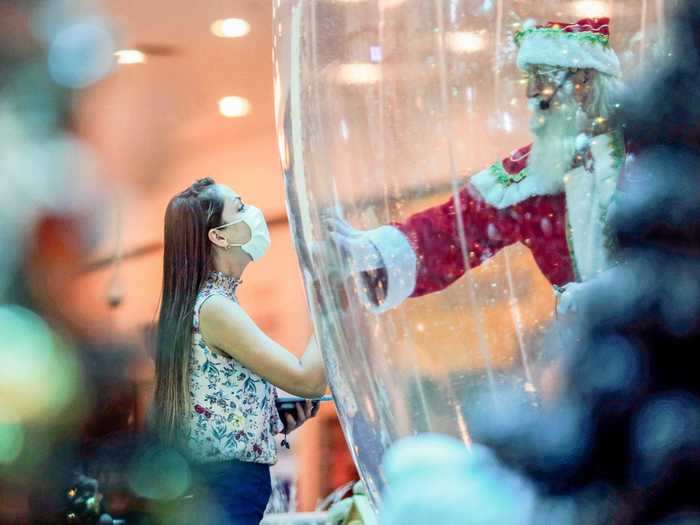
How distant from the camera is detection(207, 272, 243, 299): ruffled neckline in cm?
122

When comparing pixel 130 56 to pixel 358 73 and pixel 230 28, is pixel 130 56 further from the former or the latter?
pixel 358 73

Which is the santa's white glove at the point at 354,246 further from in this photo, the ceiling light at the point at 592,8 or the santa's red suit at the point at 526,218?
the ceiling light at the point at 592,8

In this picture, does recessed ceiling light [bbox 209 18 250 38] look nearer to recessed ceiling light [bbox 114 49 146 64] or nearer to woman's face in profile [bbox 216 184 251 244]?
recessed ceiling light [bbox 114 49 146 64]

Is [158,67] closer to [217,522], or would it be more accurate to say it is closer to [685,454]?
[217,522]

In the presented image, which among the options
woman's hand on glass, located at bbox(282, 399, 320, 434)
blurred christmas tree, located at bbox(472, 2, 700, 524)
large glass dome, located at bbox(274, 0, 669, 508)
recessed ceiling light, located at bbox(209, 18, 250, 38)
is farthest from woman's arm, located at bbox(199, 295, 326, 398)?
recessed ceiling light, located at bbox(209, 18, 250, 38)

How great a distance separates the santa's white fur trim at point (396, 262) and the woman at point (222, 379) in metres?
0.67

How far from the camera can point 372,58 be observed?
417mm

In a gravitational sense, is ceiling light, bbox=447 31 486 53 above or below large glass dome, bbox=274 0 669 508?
above

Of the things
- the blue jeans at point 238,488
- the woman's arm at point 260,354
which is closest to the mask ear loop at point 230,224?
the woman's arm at point 260,354

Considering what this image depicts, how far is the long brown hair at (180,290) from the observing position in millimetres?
1162

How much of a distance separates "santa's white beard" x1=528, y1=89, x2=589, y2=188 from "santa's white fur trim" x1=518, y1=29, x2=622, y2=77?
0.04ft

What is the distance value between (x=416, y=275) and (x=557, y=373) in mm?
89

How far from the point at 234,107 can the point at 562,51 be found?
7.40 feet

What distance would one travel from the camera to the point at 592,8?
1.26 feet
